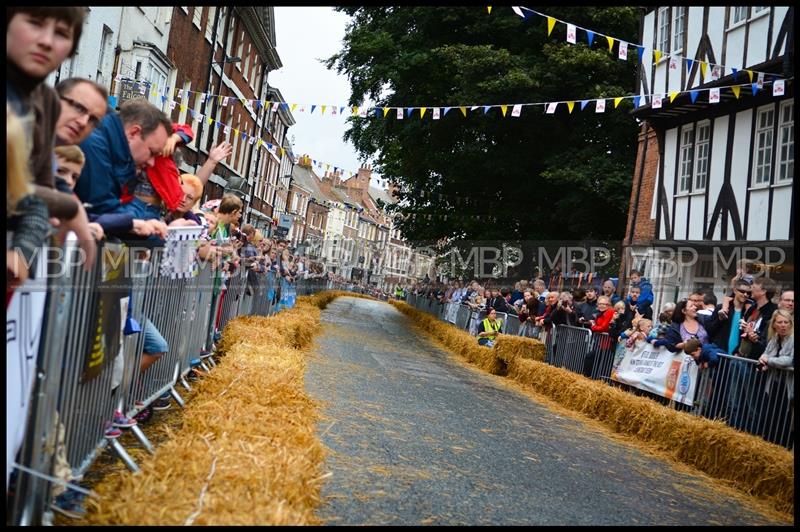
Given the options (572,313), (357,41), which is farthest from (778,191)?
(357,41)

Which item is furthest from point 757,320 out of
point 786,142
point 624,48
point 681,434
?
point 786,142

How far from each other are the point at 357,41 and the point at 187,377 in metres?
24.7

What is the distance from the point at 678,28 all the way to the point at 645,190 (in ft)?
13.7

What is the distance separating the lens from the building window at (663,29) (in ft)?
72.7

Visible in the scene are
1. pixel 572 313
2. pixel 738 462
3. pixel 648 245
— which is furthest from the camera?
pixel 648 245

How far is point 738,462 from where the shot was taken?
802 cm

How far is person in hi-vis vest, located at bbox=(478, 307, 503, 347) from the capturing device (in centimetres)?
1992

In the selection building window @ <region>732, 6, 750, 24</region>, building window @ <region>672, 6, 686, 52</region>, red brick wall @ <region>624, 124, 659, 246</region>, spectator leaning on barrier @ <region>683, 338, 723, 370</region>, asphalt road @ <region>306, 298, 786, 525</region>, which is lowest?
asphalt road @ <region>306, 298, 786, 525</region>

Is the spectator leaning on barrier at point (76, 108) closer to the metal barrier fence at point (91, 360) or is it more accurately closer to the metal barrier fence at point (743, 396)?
the metal barrier fence at point (91, 360)

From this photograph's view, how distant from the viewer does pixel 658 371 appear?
11.9 meters

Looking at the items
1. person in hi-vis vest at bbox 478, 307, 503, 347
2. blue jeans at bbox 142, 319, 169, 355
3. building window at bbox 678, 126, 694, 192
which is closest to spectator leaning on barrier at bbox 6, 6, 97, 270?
blue jeans at bbox 142, 319, 169, 355

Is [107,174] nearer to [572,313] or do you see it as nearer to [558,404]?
[558,404]

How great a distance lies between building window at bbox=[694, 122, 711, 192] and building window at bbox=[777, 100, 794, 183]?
2678mm

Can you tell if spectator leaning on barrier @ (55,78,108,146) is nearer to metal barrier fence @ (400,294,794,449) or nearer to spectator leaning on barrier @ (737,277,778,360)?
metal barrier fence @ (400,294,794,449)
